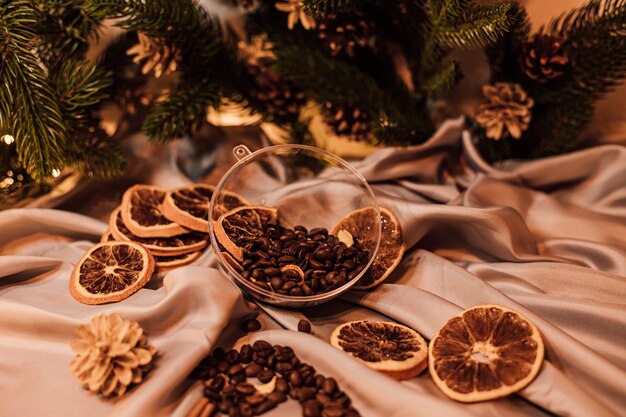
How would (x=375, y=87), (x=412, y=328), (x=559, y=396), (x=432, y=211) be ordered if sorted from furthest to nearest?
(x=375, y=87), (x=432, y=211), (x=412, y=328), (x=559, y=396)

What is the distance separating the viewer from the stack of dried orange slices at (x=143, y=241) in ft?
3.65

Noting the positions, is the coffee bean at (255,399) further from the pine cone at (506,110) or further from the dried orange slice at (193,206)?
the pine cone at (506,110)

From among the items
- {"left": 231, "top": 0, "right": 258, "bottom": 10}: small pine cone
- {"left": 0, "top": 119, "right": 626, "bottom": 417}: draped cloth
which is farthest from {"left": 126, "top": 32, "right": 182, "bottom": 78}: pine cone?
{"left": 0, "top": 119, "right": 626, "bottom": 417}: draped cloth

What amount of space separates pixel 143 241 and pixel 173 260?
0.28 feet

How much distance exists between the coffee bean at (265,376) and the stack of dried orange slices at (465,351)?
14 centimetres

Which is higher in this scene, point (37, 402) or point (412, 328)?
point (412, 328)

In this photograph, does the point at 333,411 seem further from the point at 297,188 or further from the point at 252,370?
the point at 297,188

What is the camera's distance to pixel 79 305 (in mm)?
1085

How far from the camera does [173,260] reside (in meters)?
1.25

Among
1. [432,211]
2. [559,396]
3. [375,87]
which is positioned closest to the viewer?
[559,396]

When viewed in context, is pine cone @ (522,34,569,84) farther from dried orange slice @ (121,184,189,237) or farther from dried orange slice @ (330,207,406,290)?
dried orange slice @ (121,184,189,237)

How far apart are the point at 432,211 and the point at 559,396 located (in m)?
0.49

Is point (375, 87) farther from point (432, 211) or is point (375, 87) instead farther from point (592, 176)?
point (592, 176)

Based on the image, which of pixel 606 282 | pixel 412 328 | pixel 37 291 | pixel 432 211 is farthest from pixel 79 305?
pixel 606 282
